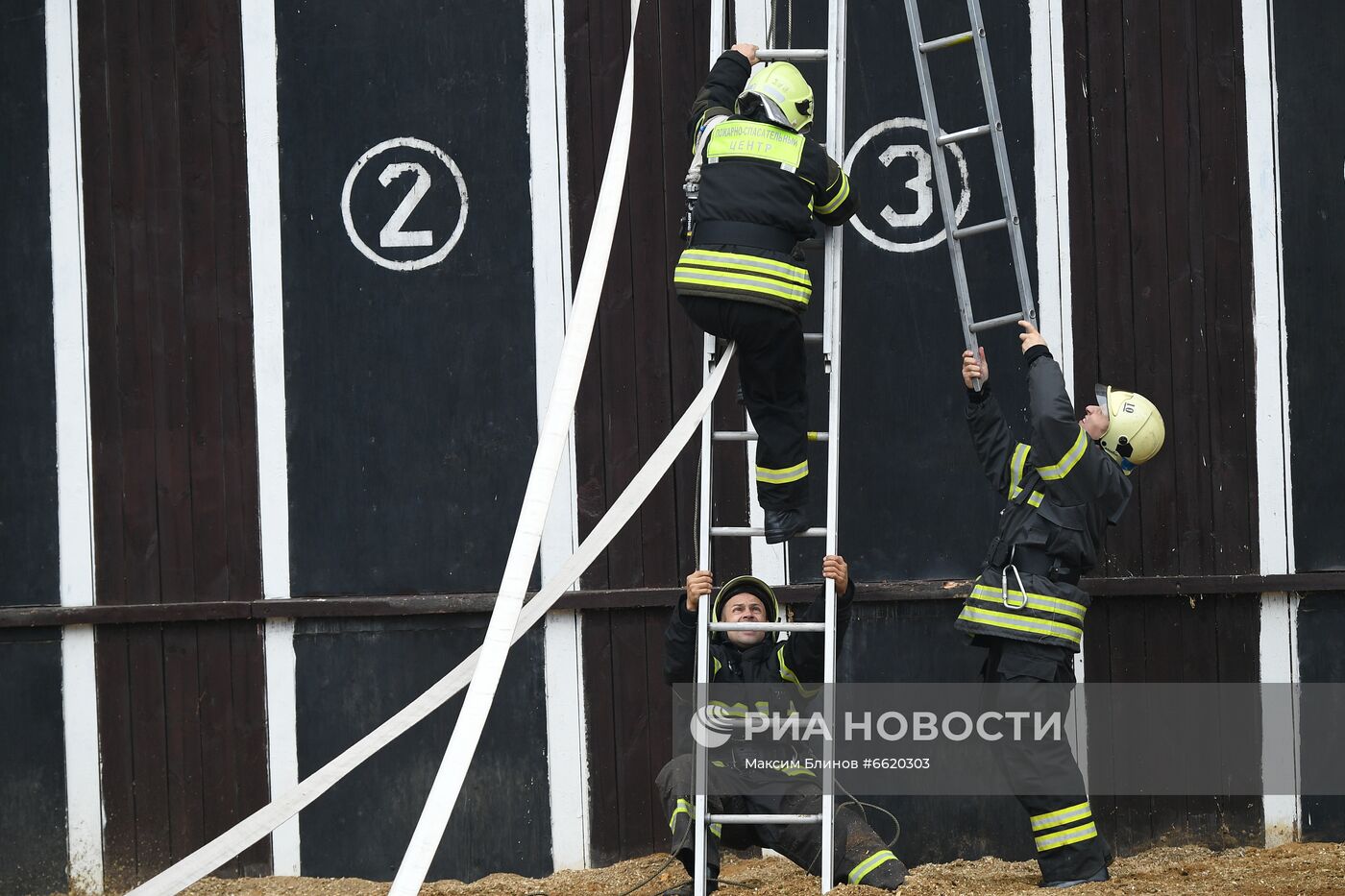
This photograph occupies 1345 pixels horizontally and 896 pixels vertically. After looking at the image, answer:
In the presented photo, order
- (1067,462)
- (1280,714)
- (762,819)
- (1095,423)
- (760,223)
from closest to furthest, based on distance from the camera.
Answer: (762,819) → (760,223) → (1067,462) → (1095,423) → (1280,714)

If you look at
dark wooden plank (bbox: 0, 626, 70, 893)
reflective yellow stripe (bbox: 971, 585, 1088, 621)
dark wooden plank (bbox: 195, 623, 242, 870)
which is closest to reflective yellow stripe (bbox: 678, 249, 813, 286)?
reflective yellow stripe (bbox: 971, 585, 1088, 621)

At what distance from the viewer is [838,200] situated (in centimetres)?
483

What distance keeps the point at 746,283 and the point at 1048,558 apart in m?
1.52

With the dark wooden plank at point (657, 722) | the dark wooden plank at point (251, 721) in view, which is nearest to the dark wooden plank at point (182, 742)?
the dark wooden plank at point (251, 721)

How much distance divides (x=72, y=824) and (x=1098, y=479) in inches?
178

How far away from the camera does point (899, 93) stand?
586 centimetres

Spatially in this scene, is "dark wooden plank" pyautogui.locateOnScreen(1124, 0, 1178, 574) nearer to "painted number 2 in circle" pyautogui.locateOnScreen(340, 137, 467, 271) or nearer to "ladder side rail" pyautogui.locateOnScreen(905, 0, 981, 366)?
"ladder side rail" pyautogui.locateOnScreen(905, 0, 981, 366)

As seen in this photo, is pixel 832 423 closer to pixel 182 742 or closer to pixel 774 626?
pixel 774 626

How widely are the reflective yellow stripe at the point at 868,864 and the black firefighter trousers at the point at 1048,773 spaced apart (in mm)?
518

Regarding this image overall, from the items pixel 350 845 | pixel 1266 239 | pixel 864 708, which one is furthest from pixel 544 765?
pixel 1266 239

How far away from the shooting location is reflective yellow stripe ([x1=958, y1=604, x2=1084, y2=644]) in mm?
4973

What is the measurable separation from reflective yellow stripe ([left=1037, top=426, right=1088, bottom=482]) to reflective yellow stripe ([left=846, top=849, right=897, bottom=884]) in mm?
1455

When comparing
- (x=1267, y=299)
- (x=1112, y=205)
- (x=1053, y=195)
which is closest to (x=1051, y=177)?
(x=1053, y=195)

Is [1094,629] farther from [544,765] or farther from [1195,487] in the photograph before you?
[544,765]
